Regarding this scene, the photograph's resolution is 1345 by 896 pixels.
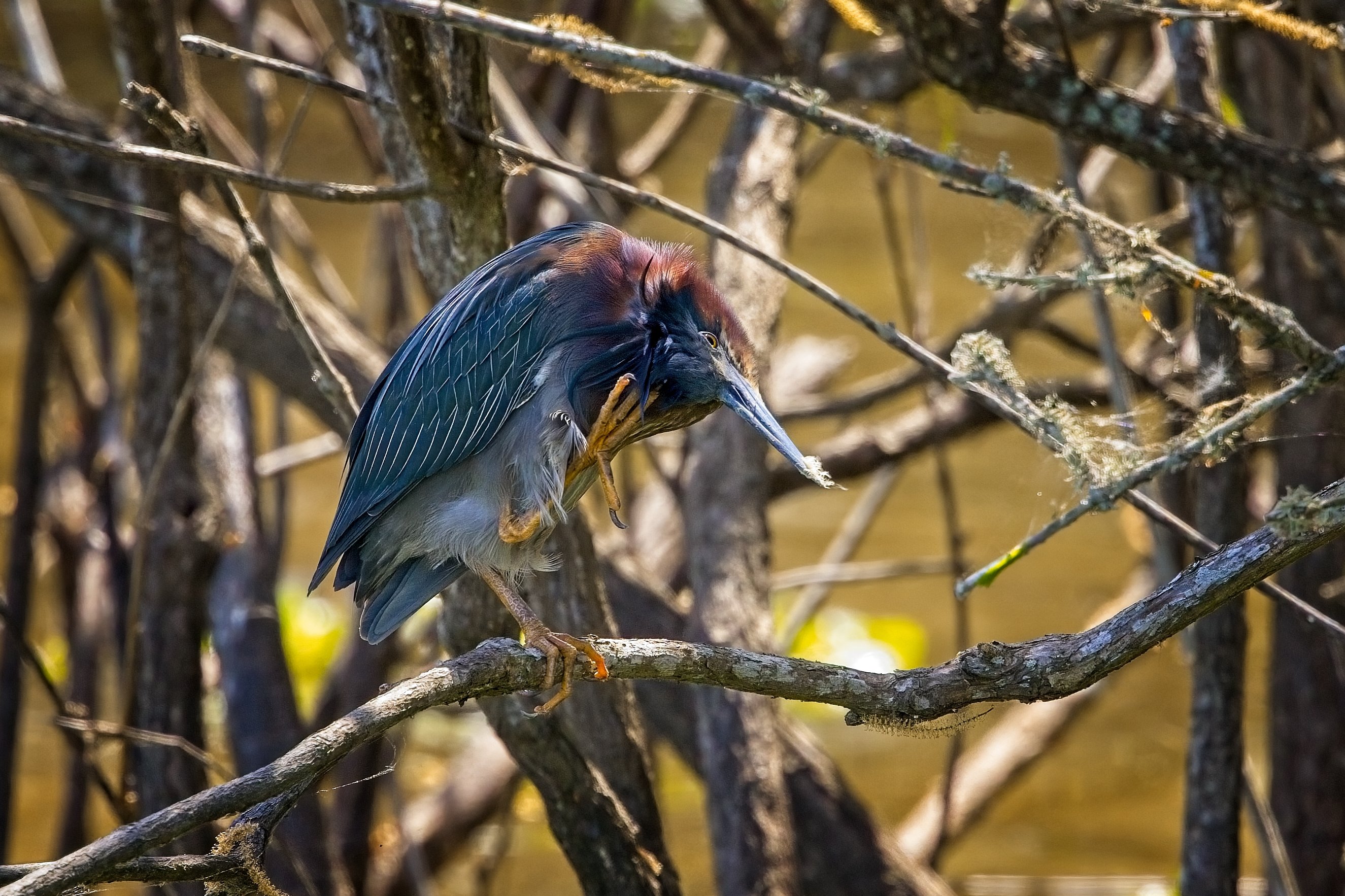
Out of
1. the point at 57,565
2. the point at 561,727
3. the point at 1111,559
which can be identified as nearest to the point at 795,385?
the point at 1111,559

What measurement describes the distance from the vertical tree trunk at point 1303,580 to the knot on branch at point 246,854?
2400 millimetres

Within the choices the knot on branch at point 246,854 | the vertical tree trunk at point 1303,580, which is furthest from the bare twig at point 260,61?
the vertical tree trunk at point 1303,580

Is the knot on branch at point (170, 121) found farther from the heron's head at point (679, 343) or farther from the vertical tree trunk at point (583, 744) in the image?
the vertical tree trunk at point (583, 744)

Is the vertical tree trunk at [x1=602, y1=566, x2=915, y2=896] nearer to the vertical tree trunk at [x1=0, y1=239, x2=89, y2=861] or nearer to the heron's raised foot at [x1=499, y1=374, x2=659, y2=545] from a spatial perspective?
the heron's raised foot at [x1=499, y1=374, x2=659, y2=545]

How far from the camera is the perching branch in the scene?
1.49m

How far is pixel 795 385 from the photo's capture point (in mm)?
5441

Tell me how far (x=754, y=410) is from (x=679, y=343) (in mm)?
174

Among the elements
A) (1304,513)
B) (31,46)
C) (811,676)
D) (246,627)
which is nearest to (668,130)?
(31,46)

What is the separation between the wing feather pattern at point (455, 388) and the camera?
7.48ft

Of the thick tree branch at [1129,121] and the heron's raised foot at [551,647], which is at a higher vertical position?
the thick tree branch at [1129,121]

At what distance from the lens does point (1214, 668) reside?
2.77 m

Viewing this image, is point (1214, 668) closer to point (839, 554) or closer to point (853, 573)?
point (853, 573)

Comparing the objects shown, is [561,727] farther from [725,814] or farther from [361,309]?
[361,309]

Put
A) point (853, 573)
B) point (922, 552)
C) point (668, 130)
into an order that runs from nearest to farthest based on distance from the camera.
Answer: point (853, 573) < point (668, 130) < point (922, 552)
